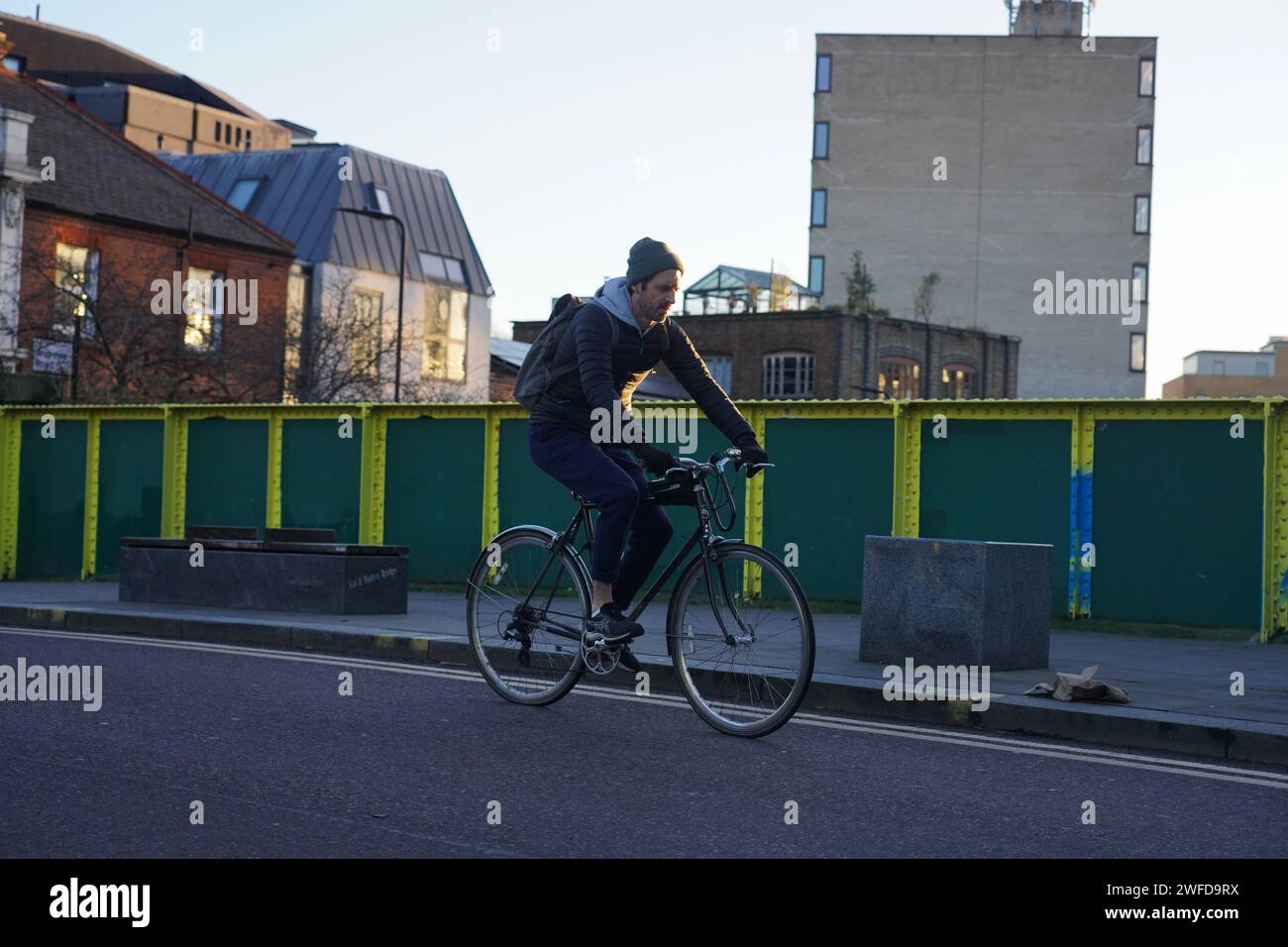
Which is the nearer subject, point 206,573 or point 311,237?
point 206,573

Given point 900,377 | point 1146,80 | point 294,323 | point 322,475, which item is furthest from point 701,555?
point 1146,80

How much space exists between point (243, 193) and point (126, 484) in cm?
3548

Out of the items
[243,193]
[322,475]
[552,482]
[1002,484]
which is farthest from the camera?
[243,193]

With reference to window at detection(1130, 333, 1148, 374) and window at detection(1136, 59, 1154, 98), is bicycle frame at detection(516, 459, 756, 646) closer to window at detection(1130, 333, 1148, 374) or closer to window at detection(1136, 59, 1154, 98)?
window at detection(1130, 333, 1148, 374)

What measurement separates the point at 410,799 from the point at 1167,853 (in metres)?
2.44

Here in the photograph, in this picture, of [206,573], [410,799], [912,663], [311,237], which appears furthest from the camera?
[311,237]

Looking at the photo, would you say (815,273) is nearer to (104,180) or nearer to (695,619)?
(104,180)

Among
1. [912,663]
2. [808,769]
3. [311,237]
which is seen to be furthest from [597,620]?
[311,237]

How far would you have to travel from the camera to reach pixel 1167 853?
4816 mm

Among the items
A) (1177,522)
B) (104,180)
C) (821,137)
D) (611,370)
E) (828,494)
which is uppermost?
(821,137)

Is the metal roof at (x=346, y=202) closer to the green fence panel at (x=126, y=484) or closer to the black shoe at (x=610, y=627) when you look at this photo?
the green fence panel at (x=126, y=484)

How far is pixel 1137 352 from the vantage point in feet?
221

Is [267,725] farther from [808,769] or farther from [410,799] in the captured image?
[808,769]

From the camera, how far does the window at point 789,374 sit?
58.2 m
